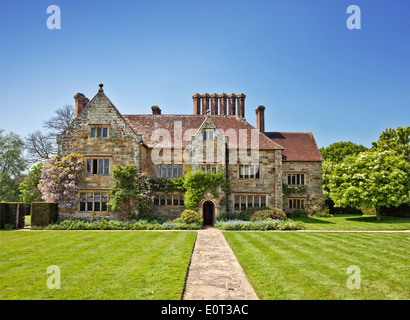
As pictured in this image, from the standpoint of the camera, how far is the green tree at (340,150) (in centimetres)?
5519

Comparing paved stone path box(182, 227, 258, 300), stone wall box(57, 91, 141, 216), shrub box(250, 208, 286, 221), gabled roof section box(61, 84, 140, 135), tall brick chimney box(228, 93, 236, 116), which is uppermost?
tall brick chimney box(228, 93, 236, 116)

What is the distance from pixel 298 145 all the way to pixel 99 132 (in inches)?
885

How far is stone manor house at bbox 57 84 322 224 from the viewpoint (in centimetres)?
2455

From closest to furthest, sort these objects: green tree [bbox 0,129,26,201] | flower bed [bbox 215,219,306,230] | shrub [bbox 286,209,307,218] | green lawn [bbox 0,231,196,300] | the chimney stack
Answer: green lawn [bbox 0,231,196,300] < flower bed [bbox 215,219,306,230] < shrub [bbox 286,209,307,218] < the chimney stack < green tree [bbox 0,129,26,201]

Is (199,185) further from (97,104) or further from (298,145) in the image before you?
(298,145)

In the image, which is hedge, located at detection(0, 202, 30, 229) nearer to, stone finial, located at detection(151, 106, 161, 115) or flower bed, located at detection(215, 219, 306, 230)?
flower bed, located at detection(215, 219, 306, 230)

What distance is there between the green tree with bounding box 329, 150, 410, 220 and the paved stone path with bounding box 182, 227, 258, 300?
18894 mm

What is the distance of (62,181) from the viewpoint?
939 inches

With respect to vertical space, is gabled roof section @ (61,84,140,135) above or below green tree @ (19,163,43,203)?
above

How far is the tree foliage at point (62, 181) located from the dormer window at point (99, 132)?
244 centimetres

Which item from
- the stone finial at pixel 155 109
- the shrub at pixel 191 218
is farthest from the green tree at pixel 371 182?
the stone finial at pixel 155 109

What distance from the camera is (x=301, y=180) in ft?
108

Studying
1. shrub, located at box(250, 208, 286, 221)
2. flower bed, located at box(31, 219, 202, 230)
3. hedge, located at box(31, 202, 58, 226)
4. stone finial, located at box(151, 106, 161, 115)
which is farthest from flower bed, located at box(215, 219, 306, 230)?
stone finial, located at box(151, 106, 161, 115)
